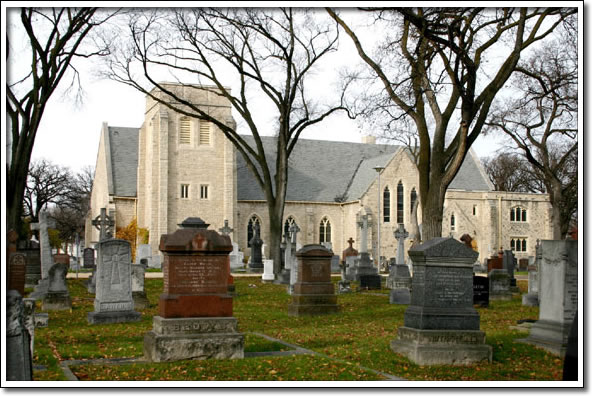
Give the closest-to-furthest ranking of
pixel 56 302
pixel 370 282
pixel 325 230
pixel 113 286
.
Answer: pixel 113 286 → pixel 56 302 → pixel 370 282 → pixel 325 230

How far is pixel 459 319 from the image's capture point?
9914 millimetres

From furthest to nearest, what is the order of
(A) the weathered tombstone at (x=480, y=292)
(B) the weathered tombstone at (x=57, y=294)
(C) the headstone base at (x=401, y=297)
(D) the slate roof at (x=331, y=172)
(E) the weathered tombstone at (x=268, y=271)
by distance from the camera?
(D) the slate roof at (x=331, y=172) → (E) the weathered tombstone at (x=268, y=271) → (C) the headstone base at (x=401, y=297) → (A) the weathered tombstone at (x=480, y=292) → (B) the weathered tombstone at (x=57, y=294)

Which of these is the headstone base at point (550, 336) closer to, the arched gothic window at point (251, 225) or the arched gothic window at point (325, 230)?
the arched gothic window at point (251, 225)

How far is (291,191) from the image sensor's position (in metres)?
51.6

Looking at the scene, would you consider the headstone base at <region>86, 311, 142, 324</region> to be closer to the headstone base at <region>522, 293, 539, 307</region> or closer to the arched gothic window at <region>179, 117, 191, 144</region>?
the headstone base at <region>522, 293, 539, 307</region>

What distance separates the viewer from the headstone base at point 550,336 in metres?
10.4

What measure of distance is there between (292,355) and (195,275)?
71.1 inches

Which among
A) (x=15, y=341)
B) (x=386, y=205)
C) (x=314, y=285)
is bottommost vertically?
(x=314, y=285)

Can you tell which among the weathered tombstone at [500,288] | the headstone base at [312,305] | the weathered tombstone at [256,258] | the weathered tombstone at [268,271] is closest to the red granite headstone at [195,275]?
the headstone base at [312,305]

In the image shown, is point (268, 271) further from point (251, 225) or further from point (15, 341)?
point (15, 341)

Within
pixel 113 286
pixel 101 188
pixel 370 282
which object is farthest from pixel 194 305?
pixel 101 188

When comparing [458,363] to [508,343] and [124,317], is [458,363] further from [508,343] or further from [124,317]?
[124,317]
